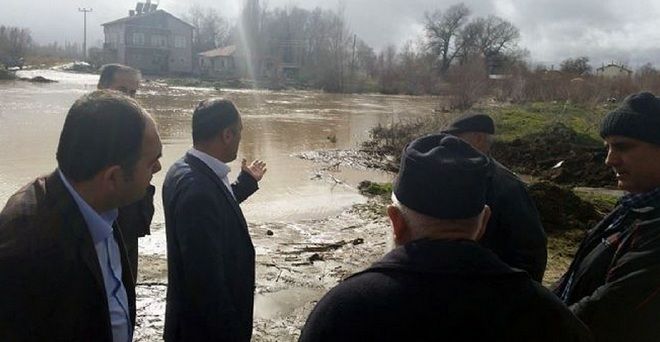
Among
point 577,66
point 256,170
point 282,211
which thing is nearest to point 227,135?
point 256,170

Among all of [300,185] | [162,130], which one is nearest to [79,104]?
[300,185]

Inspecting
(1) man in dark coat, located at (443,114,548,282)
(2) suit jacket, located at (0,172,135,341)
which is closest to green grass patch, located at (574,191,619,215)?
(1) man in dark coat, located at (443,114,548,282)

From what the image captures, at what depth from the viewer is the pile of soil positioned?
14680mm

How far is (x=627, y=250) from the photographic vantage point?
238 cm

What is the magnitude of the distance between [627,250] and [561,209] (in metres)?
7.63

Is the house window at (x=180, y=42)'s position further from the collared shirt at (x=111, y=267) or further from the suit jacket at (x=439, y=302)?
the suit jacket at (x=439, y=302)

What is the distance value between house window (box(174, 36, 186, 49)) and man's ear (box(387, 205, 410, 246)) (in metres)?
77.6

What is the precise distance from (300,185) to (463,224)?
39.0ft

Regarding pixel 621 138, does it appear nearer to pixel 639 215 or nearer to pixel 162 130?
pixel 639 215

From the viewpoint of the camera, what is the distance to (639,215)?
2.46 metres

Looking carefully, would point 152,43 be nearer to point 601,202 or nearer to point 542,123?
point 542,123

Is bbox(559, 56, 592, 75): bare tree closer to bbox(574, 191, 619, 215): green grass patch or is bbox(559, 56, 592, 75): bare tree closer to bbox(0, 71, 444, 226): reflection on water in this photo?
bbox(0, 71, 444, 226): reflection on water

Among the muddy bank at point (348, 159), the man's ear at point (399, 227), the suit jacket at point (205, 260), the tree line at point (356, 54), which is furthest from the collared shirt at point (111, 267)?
the tree line at point (356, 54)

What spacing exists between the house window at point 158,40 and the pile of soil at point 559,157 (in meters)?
63.2
